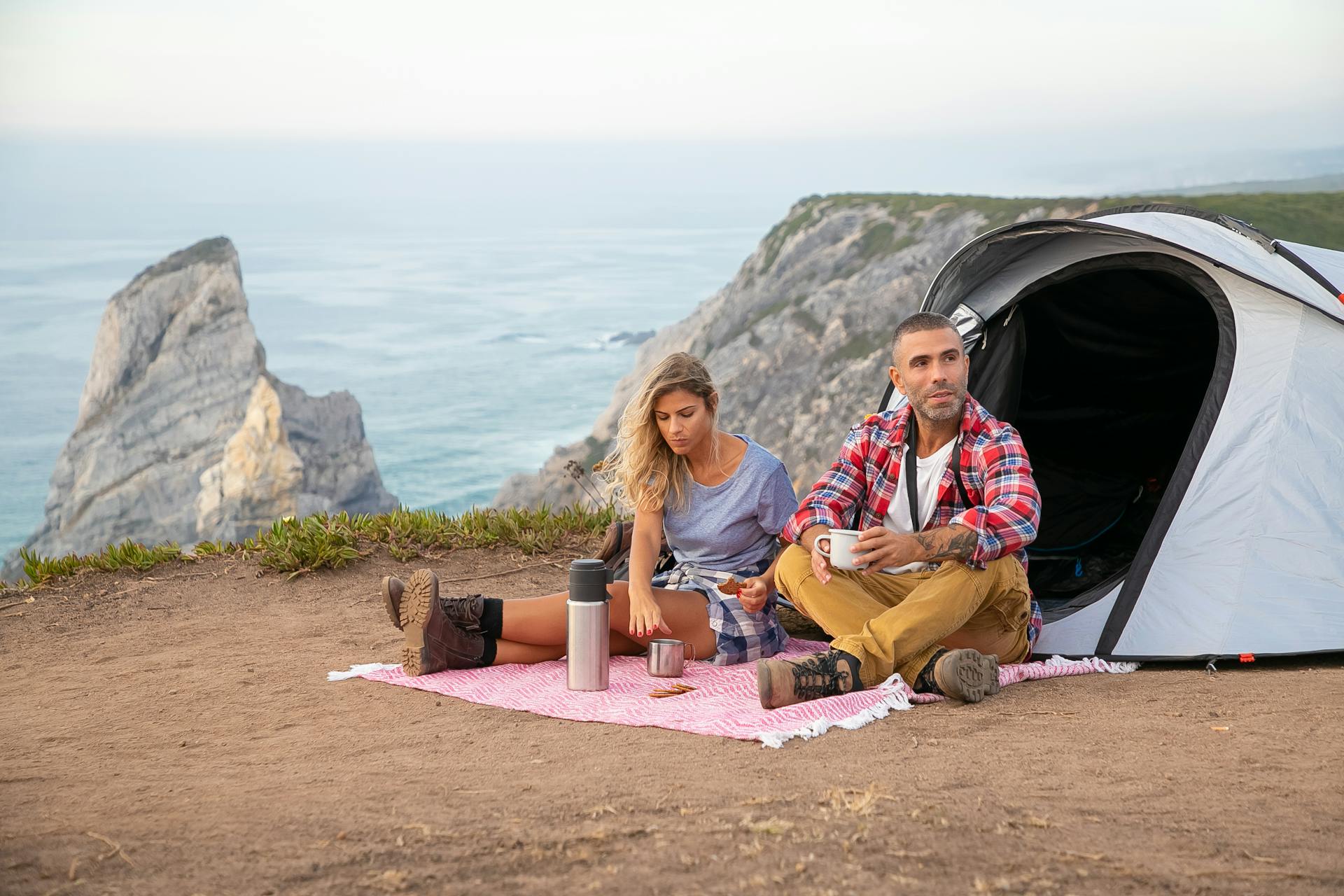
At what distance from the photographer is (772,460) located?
14.4ft

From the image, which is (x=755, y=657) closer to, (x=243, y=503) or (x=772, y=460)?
(x=772, y=460)

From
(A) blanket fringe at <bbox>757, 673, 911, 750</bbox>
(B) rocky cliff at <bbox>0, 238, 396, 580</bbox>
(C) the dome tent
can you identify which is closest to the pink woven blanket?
(A) blanket fringe at <bbox>757, 673, 911, 750</bbox>

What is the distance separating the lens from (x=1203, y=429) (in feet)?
14.7

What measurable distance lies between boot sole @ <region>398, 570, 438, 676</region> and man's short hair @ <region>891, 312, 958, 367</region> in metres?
1.85

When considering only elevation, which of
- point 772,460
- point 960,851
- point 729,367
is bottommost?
point 729,367

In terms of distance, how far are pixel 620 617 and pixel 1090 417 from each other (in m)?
3.64

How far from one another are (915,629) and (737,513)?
0.90m

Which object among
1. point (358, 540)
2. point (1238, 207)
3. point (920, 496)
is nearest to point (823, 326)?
point (1238, 207)

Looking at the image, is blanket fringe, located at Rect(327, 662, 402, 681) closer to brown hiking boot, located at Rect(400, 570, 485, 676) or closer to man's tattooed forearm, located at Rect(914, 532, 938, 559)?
brown hiking boot, located at Rect(400, 570, 485, 676)

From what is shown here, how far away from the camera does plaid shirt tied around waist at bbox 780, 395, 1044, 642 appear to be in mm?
3750

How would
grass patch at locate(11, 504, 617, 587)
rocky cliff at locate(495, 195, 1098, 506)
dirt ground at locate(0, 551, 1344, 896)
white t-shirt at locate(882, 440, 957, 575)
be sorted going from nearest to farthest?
dirt ground at locate(0, 551, 1344, 896) → white t-shirt at locate(882, 440, 957, 575) → grass patch at locate(11, 504, 617, 587) → rocky cliff at locate(495, 195, 1098, 506)

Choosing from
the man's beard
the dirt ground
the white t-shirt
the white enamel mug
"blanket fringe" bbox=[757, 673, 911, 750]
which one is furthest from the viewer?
the white t-shirt

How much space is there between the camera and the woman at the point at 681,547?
4.20 meters

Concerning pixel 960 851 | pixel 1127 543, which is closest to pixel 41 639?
pixel 960 851
